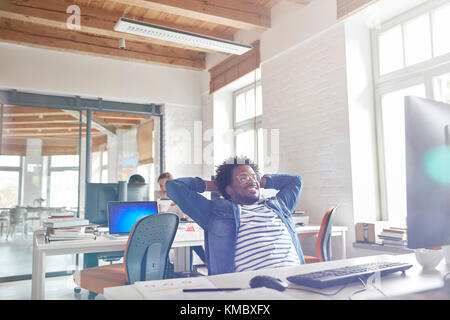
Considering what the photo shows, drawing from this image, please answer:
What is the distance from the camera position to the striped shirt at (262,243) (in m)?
1.62

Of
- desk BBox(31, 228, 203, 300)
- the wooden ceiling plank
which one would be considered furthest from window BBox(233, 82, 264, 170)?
desk BBox(31, 228, 203, 300)

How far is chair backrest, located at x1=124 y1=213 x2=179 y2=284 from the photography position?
2252mm

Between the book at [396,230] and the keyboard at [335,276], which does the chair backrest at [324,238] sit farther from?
the keyboard at [335,276]

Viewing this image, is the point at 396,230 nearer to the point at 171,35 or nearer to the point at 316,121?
the point at 316,121

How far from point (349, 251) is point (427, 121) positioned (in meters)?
2.56

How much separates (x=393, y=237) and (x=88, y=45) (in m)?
4.56

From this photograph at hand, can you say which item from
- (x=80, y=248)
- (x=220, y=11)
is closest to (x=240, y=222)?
(x=80, y=248)

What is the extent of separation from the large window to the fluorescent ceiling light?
1.65 meters

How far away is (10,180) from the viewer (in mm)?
4809

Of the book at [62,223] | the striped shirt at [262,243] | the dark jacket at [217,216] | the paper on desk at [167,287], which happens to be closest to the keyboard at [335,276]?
the paper on desk at [167,287]

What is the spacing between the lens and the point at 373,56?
3586mm

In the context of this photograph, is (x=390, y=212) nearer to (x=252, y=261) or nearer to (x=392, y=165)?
(x=392, y=165)

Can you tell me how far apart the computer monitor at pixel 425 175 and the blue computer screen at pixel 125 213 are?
2.15 meters
